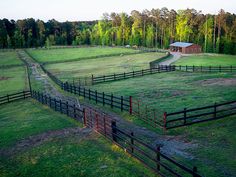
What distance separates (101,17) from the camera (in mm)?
152750

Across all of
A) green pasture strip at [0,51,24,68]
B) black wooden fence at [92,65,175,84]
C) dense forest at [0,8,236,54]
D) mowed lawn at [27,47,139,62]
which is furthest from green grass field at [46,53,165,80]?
dense forest at [0,8,236,54]

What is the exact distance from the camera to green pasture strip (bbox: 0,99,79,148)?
18.3 metres

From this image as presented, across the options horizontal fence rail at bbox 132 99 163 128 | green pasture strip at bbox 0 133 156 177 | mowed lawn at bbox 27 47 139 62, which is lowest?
A: green pasture strip at bbox 0 133 156 177

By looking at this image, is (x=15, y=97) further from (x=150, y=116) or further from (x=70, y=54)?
(x=70, y=54)

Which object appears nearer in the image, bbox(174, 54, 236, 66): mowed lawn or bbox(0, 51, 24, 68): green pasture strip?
bbox(174, 54, 236, 66): mowed lawn

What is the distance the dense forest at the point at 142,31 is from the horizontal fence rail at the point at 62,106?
7742cm

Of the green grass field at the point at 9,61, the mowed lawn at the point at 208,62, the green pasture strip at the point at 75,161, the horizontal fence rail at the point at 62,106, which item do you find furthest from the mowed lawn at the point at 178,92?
the green grass field at the point at 9,61

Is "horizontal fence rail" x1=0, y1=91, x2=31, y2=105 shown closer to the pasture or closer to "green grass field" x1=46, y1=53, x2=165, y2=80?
the pasture

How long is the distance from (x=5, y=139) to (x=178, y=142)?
11323mm

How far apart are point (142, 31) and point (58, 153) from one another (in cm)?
11586

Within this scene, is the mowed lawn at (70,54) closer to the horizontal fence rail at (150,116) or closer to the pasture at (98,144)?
the pasture at (98,144)

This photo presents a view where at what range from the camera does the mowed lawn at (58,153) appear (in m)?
12.2

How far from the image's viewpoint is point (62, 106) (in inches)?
1047

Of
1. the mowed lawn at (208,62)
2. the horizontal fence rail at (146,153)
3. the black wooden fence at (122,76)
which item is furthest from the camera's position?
the mowed lawn at (208,62)
